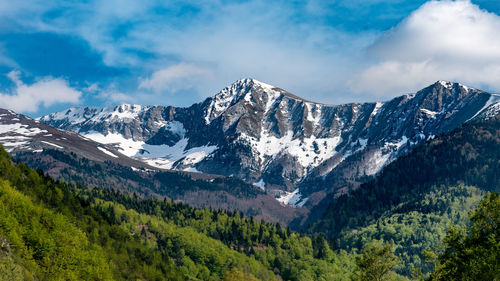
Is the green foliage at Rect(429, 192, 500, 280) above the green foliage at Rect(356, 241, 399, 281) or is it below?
above

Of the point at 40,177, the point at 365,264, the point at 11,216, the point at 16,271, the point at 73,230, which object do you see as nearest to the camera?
the point at 365,264

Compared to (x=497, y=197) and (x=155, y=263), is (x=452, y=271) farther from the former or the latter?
(x=155, y=263)

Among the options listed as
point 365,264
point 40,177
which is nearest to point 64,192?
point 40,177

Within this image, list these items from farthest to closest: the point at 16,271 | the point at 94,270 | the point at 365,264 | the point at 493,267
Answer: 1. the point at 94,270
2. the point at 16,271
3. the point at 365,264
4. the point at 493,267

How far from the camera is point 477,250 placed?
74.5m

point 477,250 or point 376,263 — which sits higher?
point 477,250

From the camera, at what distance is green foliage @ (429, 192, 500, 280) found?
6981 centimetres

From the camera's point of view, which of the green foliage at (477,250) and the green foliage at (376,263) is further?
the green foliage at (376,263)

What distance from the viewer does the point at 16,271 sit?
315ft

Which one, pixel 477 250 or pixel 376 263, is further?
pixel 376 263

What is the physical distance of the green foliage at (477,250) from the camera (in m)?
69.8

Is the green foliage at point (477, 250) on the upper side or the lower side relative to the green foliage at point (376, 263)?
upper

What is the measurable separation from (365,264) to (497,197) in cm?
2353

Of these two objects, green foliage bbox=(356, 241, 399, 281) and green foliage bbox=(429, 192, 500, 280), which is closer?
green foliage bbox=(429, 192, 500, 280)
